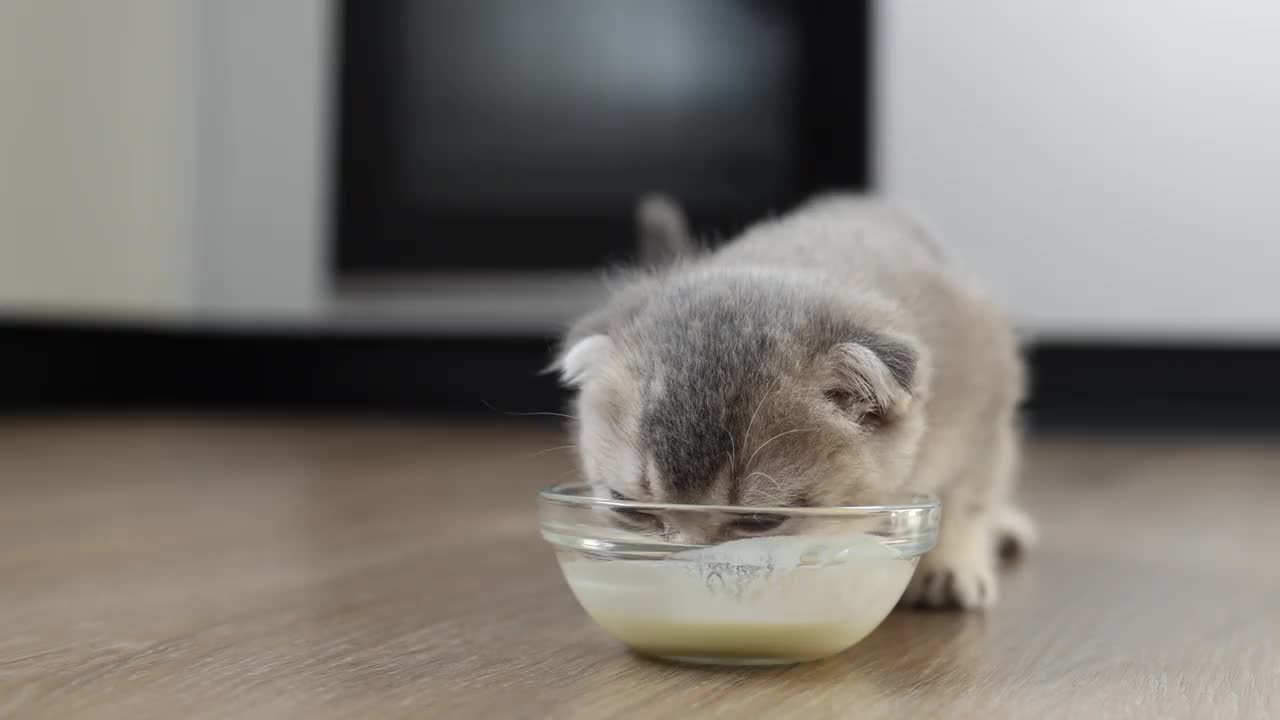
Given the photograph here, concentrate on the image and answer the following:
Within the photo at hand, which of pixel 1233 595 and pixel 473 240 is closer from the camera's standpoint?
pixel 1233 595

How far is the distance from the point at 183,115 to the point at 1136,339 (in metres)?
3.21

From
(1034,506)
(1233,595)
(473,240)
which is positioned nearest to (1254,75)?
(1034,506)

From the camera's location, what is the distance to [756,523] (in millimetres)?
1072

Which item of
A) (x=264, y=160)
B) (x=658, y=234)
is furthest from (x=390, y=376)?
(x=658, y=234)

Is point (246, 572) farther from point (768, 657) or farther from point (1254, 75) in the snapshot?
point (1254, 75)

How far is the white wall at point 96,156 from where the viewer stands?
3822 millimetres

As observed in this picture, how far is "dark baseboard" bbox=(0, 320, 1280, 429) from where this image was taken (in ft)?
13.5

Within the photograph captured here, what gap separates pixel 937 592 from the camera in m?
1.44

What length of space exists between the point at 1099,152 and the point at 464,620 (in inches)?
131

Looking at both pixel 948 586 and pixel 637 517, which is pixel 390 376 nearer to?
pixel 948 586

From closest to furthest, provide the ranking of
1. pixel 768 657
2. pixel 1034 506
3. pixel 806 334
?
1. pixel 768 657
2. pixel 806 334
3. pixel 1034 506

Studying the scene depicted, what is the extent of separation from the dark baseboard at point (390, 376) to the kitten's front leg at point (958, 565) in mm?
2759

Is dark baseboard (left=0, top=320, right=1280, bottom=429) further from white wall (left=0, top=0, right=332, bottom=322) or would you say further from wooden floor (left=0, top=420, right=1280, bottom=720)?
wooden floor (left=0, top=420, right=1280, bottom=720)

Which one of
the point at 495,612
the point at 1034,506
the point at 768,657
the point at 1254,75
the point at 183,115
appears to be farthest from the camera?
the point at 183,115
